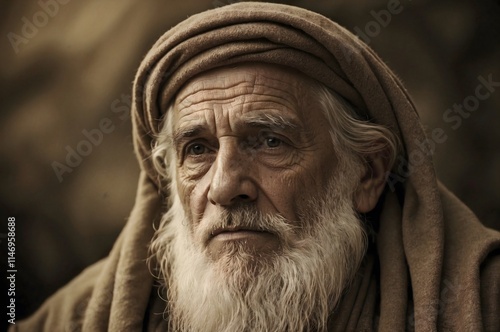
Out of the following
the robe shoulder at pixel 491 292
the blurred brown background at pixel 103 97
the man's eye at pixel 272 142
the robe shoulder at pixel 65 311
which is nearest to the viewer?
the robe shoulder at pixel 491 292

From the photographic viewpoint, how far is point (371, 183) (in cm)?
241

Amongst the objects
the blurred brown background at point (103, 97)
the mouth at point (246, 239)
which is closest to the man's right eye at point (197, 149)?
the mouth at point (246, 239)

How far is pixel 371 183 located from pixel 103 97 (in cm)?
183

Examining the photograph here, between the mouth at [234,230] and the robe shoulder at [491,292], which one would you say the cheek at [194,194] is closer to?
the mouth at [234,230]

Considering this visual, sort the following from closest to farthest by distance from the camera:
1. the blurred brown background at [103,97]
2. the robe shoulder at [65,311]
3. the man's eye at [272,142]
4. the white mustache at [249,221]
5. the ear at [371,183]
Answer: the white mustache at [249,221], the man's eye at [272,142], the ear at [371,183], the robe shoulder at [65,311], the blurred brown background at [103,97]

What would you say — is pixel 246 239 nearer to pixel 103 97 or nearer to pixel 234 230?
pixel 234 230

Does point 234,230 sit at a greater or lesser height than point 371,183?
lesser

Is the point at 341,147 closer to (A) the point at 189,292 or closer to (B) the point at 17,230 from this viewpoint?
(A) the point at 189,292

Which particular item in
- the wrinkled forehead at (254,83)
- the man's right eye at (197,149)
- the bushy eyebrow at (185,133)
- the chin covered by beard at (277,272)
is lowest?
the chin covered by beard at (277,272)

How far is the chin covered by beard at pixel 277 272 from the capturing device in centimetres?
213

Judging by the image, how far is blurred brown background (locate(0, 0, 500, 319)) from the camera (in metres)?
3.30

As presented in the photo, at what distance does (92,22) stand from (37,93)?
1.72 feet

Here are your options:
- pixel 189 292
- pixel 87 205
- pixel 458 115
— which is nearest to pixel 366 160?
pixel 189 292

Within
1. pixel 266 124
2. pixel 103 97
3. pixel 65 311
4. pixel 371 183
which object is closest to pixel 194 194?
pixel 266 124
